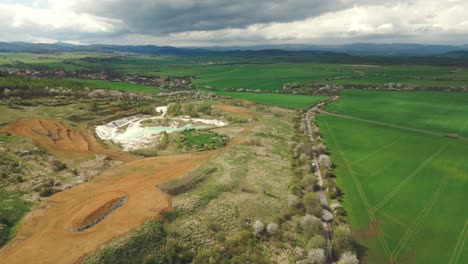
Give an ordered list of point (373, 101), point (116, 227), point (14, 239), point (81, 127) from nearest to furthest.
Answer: point (14, 239)
point (116, 227)
point (81, 127)
point (373, 101)

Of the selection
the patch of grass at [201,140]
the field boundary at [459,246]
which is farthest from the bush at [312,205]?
the patch of grass at [201,140]

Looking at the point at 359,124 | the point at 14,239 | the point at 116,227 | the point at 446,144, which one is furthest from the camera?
the point at 359,124

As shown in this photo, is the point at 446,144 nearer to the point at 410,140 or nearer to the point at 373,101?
the point at 410,140

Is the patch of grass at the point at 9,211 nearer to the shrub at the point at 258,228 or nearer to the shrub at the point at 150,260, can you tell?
the shrub at the point at 150,260

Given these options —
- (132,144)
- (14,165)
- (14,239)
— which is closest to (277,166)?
(132,144)

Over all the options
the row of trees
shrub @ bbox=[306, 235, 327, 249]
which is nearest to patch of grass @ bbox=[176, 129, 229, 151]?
the row of trees

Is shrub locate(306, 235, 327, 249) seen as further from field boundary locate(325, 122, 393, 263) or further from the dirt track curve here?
the dirt track curve

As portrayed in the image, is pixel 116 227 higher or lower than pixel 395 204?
higher
